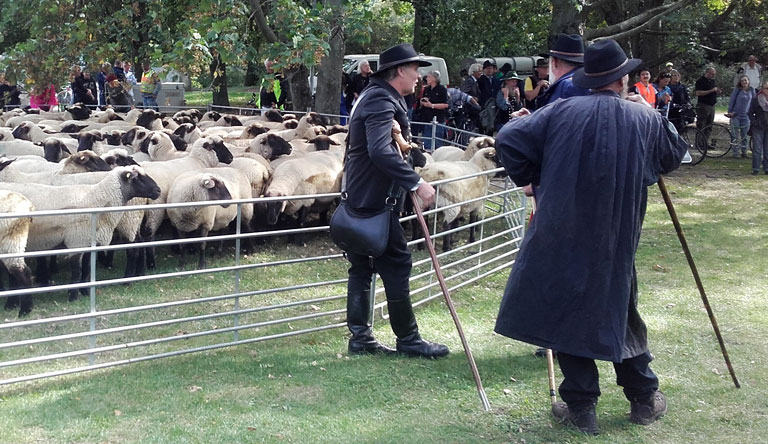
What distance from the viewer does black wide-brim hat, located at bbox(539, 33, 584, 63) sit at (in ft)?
18.2

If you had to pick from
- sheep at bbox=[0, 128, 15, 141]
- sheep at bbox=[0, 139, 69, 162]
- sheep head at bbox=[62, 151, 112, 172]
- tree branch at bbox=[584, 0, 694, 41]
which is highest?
tree branch at bbox=[584, 0, 694, 41]

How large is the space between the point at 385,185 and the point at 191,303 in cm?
168

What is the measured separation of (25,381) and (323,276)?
3827 mm

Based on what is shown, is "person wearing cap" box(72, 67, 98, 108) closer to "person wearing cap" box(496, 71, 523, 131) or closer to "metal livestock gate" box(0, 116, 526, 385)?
"person wearing cap" box(496, 71, 523, 131)

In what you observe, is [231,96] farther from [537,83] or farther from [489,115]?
[537,83]

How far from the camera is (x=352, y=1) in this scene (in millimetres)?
12891

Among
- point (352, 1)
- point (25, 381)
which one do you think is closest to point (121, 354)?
point (25, 381)

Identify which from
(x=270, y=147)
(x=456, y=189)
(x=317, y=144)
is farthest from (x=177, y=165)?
(x=456, y=189)

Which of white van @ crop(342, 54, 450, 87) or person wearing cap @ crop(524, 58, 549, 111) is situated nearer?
person wearing cap @ crop(524, 58, 549, 111)

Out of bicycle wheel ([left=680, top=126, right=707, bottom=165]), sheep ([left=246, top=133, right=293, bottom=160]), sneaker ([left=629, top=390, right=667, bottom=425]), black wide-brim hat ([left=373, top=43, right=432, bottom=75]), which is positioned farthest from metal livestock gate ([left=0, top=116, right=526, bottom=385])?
bicycle wheel ([left=680, top=126, right=707, bottom=165])

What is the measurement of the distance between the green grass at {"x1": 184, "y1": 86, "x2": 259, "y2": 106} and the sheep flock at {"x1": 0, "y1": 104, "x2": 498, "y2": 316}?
19.1 meters

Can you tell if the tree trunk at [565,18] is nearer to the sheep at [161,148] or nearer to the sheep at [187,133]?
the sheep at [187,133]

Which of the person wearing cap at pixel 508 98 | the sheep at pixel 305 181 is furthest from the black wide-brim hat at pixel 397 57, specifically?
the person wearing cap at pixel 508 98

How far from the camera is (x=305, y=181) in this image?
1052cm
